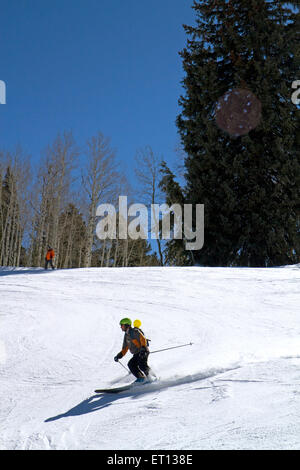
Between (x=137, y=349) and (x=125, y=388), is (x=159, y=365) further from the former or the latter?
(x=125, y=388)

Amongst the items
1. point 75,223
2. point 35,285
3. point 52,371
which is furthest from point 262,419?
point 75,223

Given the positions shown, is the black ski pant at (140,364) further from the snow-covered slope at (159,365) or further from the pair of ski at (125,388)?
the snow-covered slope at (159,365)

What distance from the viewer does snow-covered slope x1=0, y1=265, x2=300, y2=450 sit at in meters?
4.59

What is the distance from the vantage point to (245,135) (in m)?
20.9

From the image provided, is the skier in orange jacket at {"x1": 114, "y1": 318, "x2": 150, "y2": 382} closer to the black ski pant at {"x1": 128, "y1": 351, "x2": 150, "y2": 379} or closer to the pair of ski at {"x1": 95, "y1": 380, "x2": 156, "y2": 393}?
the black ski pant at {"x1": 128, "y1": 351, "x2": 150, "y2": 379}

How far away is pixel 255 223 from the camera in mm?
19828

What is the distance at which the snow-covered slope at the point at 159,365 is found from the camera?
4592 mm

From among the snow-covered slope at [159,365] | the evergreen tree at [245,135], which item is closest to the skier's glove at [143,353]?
the snow-covered slope at [159,365]

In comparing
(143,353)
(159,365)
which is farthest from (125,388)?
(159,365)

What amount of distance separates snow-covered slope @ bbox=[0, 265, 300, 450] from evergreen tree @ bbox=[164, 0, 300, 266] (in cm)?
580

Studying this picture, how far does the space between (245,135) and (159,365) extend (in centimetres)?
1653

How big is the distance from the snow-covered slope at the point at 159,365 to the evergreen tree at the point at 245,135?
5.80 m

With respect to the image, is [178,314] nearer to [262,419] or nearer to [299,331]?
[299,331]

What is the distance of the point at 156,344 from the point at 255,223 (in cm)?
1283
